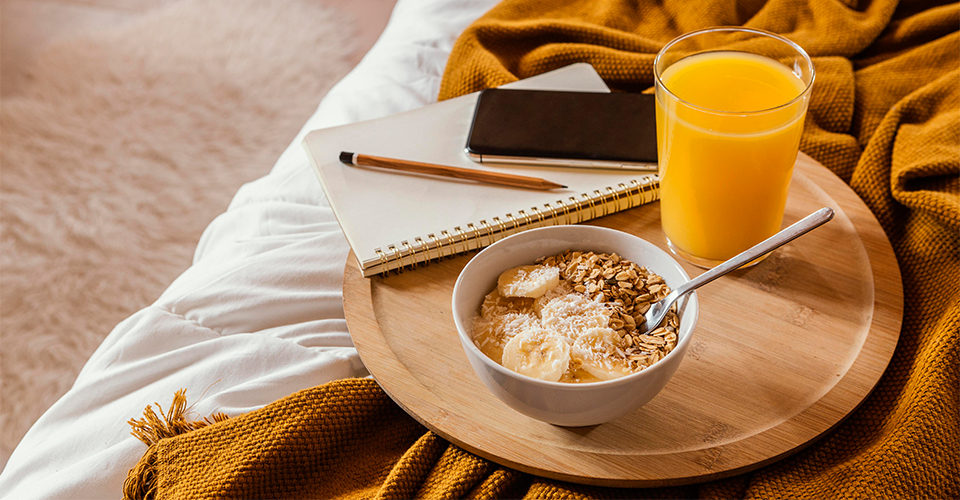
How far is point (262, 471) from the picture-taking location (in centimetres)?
68

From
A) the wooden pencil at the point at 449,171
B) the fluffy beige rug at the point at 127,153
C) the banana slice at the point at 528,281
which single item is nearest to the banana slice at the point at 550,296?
the banana slice at the point at 528,281

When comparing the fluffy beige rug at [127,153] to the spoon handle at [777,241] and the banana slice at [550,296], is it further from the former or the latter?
the spoon handle at [777,241]

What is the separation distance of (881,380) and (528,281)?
1.24 ft

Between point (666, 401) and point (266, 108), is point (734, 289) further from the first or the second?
point (266, 108)

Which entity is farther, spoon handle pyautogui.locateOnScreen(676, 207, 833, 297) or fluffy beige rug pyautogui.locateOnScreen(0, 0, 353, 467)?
fluffy beige rug pyautogui.locateOnScreen(0, 0, 353, 467)

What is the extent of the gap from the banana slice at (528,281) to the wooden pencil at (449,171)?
0.70 ft

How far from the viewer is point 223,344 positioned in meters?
0.85

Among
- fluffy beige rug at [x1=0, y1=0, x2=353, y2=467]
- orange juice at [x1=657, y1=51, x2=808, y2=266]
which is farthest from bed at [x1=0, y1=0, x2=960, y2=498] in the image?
fluffy beige rug at [x1=0, y1=0, x2=353, y2=467]

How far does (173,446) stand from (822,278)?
2.30 ft

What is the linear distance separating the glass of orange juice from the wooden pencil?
161 mm

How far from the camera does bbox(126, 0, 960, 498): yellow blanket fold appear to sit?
663 mm

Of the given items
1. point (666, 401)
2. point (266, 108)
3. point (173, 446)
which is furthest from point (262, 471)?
point (266, 108)

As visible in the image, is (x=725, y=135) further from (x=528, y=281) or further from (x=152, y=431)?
(x=152, y=431)

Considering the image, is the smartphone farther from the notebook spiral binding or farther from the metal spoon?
the metal spoon
